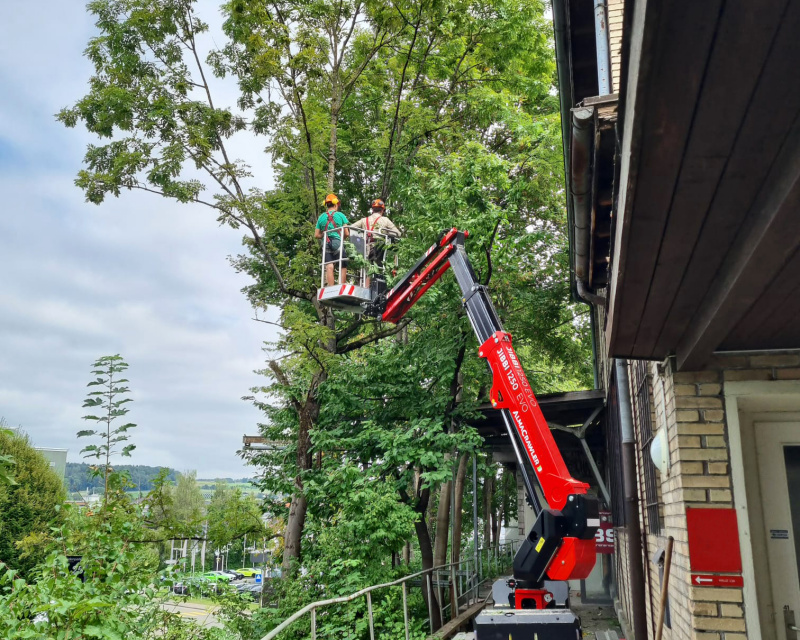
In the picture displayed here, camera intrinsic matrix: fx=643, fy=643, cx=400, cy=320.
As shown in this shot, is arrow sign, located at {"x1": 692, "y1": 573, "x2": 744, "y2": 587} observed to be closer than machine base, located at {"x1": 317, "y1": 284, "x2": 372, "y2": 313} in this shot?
Yes

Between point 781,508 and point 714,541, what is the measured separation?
1.89ft

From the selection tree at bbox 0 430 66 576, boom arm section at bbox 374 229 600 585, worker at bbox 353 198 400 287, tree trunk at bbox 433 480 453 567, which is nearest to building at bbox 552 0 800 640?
boom arm section at bbox 374 229 600 585

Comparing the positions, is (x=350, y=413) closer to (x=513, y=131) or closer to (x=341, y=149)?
(x=341, y=149)

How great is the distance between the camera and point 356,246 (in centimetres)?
1060

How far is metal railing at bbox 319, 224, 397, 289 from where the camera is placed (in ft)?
33.3

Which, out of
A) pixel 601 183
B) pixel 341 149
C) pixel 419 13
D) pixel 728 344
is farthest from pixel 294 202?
pixel 728 344

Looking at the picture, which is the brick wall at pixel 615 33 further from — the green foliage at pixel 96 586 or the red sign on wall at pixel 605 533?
the red sign on wall at pixel 605 533

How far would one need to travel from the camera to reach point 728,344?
3635mm

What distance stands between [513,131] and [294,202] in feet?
16.9

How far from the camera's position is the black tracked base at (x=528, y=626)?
21.9ft

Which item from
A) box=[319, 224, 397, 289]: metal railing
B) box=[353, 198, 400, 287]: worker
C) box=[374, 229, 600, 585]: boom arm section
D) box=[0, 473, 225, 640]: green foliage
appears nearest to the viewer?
box=[0, 473, 225, 640]: green foliage

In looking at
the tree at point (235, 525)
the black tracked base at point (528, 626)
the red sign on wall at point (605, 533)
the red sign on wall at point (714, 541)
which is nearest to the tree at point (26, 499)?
the tree at point (235, 525)

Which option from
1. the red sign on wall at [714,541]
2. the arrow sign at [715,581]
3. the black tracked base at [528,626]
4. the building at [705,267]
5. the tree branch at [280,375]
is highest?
the tree branch at [280,375]

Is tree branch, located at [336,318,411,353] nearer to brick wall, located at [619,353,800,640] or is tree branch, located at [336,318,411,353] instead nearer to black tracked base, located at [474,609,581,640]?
black tracked base, located at [474,609,581,640]
